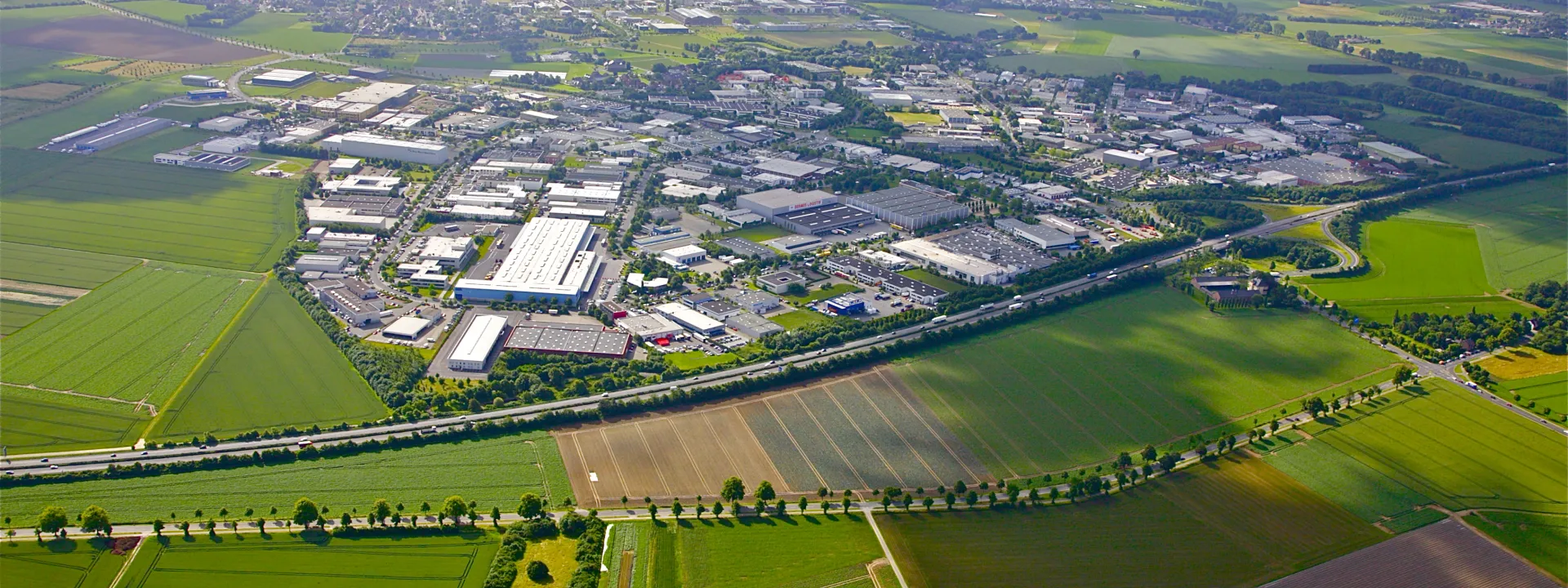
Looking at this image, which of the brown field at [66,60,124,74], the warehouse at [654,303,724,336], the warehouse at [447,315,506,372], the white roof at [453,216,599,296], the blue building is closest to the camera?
the warehouse at [447,315,506,372]

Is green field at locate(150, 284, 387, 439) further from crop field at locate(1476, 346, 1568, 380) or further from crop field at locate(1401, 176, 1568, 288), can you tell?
crop field at locate(1401, 176, 1568, 288)

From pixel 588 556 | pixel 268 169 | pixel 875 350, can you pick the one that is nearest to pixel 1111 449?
pixel 875 350

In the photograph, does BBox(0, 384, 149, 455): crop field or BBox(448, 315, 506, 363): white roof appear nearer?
BBox(0, 384, 149, 455): crop field

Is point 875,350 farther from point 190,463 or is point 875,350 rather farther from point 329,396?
point 190,463

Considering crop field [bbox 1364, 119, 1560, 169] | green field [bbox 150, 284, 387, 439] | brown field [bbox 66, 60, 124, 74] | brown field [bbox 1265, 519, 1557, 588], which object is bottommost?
green field [bbox 150, 284, 387, 439]

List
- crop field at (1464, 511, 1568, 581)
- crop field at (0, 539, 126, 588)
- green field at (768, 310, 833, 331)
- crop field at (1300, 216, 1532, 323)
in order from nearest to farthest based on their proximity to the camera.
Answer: crop field at (0, 539, 126, 588) < crop field at (1464, 511, 1568, 581) < green field at (768, 310, 833, 331) < crop field at (1300, 216, 1532, 323)

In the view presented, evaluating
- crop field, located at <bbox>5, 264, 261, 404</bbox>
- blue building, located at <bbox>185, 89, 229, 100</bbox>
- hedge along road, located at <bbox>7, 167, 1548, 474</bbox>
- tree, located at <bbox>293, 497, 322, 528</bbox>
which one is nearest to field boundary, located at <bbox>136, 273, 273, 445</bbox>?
crop field, located at <bbox>5, 264, 261, 404</bbox>

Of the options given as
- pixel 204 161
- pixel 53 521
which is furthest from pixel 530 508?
pixel 204 161
